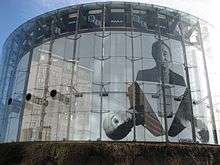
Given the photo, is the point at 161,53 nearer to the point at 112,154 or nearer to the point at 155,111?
the point at 155,111

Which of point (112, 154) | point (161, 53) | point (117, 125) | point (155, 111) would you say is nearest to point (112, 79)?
point (117, 125)

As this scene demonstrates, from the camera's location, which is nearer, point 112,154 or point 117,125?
point 112,154

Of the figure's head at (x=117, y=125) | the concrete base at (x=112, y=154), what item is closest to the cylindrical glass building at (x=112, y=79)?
the figure's head at (x=117, y=125)

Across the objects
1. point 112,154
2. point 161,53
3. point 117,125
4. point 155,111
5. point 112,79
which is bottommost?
point 112,154

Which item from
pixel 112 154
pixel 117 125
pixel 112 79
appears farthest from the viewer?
pixel 112 79

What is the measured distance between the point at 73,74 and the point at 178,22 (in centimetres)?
796

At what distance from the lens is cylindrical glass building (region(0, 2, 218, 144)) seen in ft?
65.2

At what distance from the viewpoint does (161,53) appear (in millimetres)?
21656

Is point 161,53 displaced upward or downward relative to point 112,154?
upward

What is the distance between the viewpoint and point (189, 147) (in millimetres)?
14852

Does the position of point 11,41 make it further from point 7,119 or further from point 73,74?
point 73,74

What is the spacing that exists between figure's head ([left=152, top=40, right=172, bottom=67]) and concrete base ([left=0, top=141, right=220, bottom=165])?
767 cm

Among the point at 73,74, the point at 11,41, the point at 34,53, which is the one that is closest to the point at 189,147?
the point at 73,74

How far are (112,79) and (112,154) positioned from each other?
691cm
